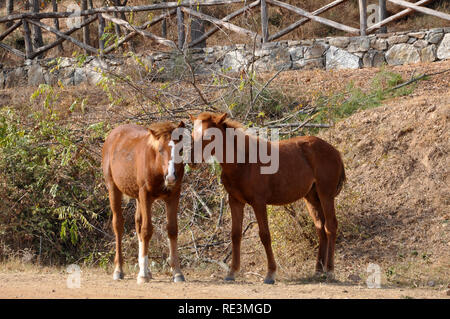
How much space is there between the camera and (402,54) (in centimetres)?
1461

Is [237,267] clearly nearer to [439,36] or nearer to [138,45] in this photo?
[439,36]

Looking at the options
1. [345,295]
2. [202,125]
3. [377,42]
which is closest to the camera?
[345,295]

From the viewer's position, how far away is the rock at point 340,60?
49.2 ft

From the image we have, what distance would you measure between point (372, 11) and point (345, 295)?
14581 millimetres

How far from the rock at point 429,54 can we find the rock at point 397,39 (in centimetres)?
50

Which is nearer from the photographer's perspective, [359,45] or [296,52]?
[359,45]

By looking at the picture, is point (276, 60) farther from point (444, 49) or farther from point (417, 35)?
point (444, 49)

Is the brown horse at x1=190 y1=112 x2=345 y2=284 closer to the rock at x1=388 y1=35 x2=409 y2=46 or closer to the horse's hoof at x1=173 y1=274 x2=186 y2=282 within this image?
the horse's hoof at x1=173 y1=274 x2=186 y2=282

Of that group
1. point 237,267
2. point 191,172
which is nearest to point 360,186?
point 191,172

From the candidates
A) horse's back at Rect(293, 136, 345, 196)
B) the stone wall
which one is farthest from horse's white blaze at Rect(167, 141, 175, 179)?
the stone wall

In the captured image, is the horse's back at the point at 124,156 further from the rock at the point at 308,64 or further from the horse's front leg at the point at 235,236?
the rock at the point at 308,64

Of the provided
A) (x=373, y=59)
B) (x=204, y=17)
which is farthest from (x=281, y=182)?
(x=373, y=59)

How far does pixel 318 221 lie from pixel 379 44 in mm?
7557

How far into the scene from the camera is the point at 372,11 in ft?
63.6
